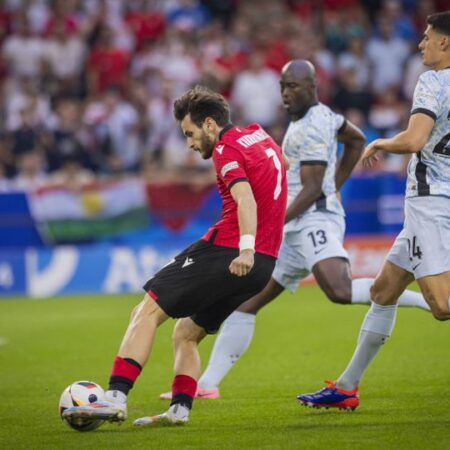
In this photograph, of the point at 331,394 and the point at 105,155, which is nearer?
the point at 331,394

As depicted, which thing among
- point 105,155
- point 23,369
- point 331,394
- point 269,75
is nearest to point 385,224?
point 269,75

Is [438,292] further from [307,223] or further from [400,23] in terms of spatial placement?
[400,23]

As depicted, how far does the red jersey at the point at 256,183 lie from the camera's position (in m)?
6.79

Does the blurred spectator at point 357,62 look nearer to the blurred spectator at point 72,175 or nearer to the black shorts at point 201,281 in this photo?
the blurred spectator at point 72,175

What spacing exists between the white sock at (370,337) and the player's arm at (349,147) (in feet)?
6.24

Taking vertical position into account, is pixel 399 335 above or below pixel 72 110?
below

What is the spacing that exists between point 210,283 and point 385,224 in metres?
11.4

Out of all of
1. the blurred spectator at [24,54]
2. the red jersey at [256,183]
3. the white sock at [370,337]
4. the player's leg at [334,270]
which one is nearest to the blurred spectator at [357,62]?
the blurred spectator at [24,54]

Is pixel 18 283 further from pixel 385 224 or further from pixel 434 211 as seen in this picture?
pixel 434 211

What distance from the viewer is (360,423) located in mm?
7121

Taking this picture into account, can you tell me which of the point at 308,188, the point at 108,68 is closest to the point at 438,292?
the point at 308,188

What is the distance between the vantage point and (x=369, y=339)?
300 inches

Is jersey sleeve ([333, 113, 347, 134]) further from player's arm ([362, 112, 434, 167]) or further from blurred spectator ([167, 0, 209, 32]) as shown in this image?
blurred spectator ([167, 0, 209, 32])

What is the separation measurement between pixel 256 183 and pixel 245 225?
43cm
